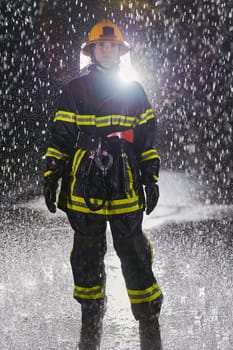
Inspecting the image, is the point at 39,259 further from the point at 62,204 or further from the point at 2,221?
the point at 62,204

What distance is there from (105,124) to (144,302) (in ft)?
3.51

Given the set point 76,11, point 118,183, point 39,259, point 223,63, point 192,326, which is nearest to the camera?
point 118,183

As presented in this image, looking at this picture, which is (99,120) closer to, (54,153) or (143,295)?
(54,153)

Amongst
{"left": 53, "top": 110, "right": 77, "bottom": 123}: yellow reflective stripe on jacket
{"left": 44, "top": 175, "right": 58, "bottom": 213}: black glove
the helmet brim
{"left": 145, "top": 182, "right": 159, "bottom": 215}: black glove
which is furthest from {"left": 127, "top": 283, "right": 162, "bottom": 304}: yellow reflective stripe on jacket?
the helmet brim

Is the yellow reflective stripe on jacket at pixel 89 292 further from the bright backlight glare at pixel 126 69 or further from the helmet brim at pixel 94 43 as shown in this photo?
the helmet brim at pixel 94 43

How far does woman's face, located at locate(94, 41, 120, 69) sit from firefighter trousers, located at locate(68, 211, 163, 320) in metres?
0.93

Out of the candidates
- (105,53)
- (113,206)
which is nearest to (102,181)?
(113,206)

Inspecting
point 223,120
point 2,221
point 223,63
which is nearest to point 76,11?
point 223,63

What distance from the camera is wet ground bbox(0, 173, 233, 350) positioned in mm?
3557

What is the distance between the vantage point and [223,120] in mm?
12508

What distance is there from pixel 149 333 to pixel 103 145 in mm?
1146

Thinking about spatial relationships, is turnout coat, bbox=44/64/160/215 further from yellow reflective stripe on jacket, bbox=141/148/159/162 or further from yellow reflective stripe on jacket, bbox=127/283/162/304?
yellow reflective stripe on jacket, bbox=127/283/162/304

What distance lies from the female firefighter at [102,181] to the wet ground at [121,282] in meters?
0.31

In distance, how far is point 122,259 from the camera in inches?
131
